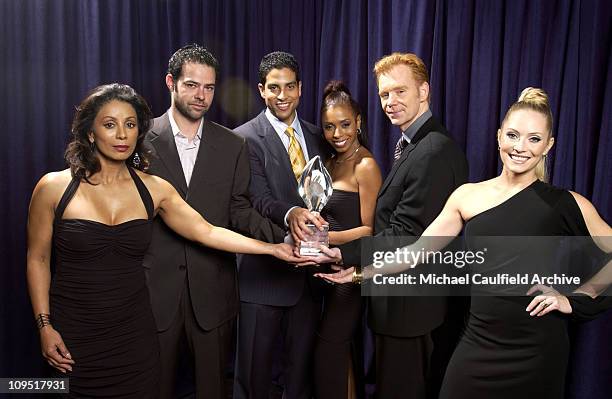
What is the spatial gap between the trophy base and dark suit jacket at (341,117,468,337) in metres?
0.22

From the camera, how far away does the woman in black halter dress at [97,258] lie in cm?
203

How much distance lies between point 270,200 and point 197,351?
747 mm

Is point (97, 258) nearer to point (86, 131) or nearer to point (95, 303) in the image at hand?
point (95, 303)

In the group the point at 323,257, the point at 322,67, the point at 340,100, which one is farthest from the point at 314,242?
the point at 322,67

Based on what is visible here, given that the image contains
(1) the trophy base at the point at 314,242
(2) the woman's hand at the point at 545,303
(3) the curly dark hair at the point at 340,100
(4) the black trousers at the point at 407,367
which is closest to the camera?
(2) the woman's hand at the point at 545,303

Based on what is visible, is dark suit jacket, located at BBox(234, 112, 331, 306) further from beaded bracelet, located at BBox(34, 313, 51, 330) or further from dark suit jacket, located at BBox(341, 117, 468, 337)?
beaded bracelet, located at BBox(34, 313, 51, 330)

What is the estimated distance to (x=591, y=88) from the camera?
2611 mm

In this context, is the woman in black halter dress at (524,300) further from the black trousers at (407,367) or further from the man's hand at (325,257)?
the man's hand at (325,257)

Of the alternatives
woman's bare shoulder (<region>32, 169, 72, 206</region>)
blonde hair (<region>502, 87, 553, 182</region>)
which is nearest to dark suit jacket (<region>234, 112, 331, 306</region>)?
woman's bare shoulder (<region>32, 169, 72, 206</region>)

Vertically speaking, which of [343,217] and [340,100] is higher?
[340,100]

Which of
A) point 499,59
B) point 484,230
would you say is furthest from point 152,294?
point 499,59

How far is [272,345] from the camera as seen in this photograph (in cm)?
280

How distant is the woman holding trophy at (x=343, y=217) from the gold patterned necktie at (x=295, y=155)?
0.49ft

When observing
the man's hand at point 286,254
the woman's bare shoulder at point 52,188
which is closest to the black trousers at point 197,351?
the man's hand at point 286,254
